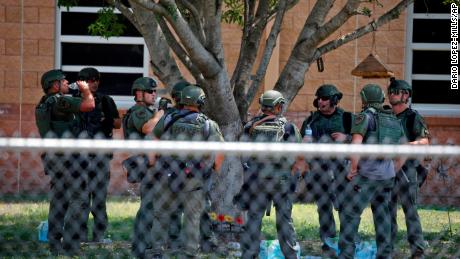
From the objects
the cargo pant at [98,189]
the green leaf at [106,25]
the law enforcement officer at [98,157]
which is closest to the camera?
the cargo pant at [98,189]

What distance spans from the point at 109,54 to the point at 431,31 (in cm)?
497

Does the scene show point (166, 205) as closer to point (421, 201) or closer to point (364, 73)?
point (364, 73)

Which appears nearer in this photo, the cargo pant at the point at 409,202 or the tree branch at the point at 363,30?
the cargo pant at the point at 409,202

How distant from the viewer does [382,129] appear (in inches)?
335

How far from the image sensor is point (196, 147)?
532 centimetres

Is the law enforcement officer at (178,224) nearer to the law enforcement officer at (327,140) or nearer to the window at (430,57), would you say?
the law enforcement officer at (327,140)

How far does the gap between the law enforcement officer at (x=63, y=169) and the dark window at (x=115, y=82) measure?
4879 millimetres

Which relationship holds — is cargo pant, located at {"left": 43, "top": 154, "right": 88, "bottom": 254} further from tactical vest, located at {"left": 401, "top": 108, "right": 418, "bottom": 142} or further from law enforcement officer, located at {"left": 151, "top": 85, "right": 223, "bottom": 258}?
tactical vest, located at {"left": 401, "top": 108, "right": 418, "bottom": 142}

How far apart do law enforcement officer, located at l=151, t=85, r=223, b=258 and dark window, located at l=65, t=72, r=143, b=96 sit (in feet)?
19.3

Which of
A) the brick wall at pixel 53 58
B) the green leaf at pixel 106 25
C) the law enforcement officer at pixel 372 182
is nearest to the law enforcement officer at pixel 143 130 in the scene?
the green leaf at pixel 106 25

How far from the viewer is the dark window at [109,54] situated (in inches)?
561

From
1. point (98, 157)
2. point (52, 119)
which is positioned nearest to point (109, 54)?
point (98, 157)

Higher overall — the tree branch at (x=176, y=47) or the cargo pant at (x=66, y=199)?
the tree branch at (x=176, y=47)

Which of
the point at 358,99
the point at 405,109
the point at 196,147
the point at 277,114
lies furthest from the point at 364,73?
the point at 196,147
